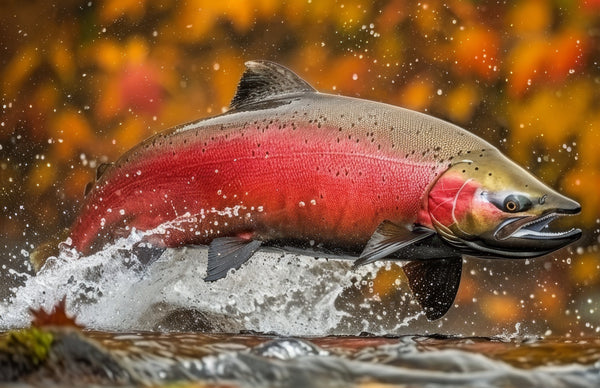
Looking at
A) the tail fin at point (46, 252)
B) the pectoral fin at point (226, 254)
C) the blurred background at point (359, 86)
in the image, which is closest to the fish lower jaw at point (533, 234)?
the pectoral fin at point (226, 254)

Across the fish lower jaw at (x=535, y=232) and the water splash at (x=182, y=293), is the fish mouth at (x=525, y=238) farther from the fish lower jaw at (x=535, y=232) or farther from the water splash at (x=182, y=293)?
the water splash at (x=182, y=293)

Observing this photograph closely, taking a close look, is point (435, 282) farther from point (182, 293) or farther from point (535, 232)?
point (182, 293)

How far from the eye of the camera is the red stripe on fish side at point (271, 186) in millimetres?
3307

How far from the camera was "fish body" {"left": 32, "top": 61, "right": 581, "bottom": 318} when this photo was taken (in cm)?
318

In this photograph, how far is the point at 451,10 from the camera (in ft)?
18.6

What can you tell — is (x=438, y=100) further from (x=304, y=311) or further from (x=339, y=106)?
(x=339, y=106)

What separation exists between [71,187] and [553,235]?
3.21 m

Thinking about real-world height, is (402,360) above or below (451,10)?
below

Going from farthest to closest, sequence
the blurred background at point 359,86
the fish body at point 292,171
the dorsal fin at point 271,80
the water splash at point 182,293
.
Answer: the blurred background at point 359,86, the water splash at point 182,293, the dorsal fin at point 271,80, the fish body at point 292,171

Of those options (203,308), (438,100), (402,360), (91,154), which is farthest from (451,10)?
(402,360)

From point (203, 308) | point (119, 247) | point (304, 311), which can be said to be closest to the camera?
point (119, 247)

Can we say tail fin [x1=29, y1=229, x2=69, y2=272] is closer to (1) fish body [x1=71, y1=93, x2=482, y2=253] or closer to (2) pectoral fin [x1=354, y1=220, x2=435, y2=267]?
(1) fish body [x1=71, y1=93, x2=482, y2=253]

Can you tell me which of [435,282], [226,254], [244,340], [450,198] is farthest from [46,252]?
[450,198]

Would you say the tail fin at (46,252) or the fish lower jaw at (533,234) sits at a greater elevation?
the tail fin at (46,252)
